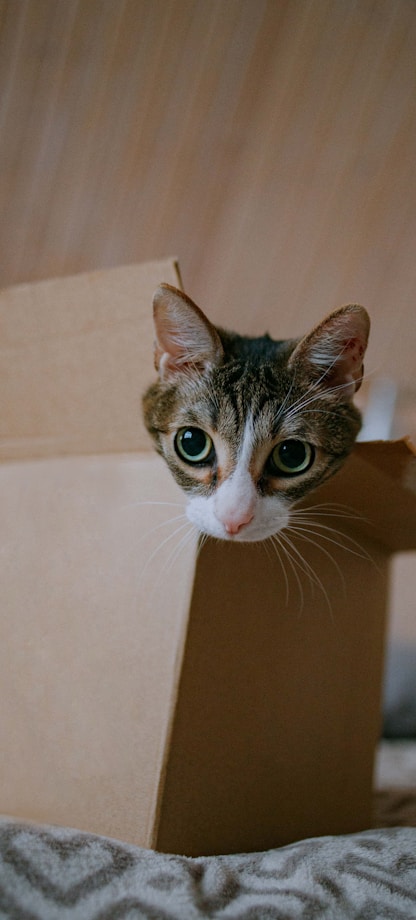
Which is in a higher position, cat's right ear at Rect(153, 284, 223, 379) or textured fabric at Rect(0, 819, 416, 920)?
cat's right ear at Rect(153, 284, 223, 379)

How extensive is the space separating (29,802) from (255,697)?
0.28 meters

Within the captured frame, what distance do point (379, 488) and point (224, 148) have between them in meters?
0.86

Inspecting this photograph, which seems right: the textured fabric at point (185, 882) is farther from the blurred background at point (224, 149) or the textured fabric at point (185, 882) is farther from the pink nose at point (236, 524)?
the blurred background at point (224, 149)

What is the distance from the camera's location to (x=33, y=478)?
845 mm

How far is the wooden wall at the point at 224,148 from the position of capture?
1170mm

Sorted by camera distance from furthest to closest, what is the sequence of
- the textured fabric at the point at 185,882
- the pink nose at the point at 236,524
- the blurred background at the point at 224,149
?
1. the blurred background at the point at 224,149
2. the pink nose at the point at 236,524
3. the textured fabric at the point at 185,882

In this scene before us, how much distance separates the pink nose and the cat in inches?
0.5

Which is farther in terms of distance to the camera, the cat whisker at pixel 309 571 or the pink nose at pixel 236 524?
the cat whisker at pixel 309 571

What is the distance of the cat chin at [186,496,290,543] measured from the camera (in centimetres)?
65

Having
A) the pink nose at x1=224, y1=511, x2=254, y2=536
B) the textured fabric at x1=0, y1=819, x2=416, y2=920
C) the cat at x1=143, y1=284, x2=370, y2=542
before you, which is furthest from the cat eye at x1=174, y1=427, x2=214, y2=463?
the textured fabric at x1=0, y1=819, x2=416, y2=920

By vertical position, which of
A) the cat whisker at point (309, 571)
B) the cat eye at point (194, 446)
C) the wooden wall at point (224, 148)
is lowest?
the cat whisker at point (309, 571)

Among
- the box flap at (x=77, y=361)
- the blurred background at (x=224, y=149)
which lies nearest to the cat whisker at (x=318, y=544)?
the box flap at (x=77, y=361)

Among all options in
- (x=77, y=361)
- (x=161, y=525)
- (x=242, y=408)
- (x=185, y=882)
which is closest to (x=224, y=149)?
(x=77, y=361)

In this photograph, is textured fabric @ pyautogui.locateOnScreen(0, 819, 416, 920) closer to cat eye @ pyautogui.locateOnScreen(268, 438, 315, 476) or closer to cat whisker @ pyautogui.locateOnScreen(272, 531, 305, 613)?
cat whisker @ pyautogui.locateOnScreen(272, 531, 305, 613)
